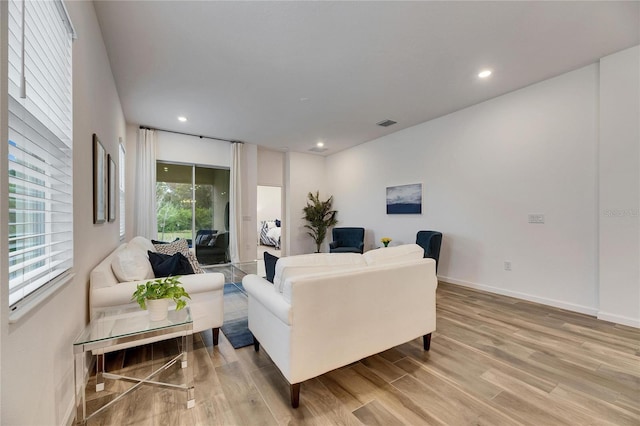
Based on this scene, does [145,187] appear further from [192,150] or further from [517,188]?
[517,188]

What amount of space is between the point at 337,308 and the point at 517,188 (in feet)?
11.2

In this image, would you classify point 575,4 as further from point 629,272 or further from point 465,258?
point 465,258

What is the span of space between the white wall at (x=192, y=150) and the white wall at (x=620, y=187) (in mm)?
6171

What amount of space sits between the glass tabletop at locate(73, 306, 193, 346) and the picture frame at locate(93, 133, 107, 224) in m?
0.85

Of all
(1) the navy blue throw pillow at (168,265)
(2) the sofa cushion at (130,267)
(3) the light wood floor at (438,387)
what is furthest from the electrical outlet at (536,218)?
(2) the sofa cushion at (130,267)

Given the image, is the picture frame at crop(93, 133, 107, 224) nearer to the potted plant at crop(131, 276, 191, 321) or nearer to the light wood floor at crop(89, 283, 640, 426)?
the potted plant at crop(131, 276, 191, 321)

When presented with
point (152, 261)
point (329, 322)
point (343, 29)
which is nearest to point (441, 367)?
point (329, 322)

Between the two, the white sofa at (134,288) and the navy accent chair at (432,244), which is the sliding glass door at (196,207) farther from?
the navy accent chair at (432,244)

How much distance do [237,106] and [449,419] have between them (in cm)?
435

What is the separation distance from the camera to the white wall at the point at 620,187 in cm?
268

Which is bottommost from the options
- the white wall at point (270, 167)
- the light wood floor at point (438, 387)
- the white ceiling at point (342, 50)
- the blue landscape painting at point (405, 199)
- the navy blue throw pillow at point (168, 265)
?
the light wood floor at point (438, 387)

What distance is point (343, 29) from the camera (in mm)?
2400

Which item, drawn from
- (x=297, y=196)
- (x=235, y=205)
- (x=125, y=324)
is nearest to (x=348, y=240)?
(x=297, y=196)

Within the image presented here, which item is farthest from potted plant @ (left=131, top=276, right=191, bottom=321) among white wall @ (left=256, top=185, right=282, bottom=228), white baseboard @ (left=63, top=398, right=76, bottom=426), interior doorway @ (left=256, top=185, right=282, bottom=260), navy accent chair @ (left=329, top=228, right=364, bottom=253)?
white wall @ (left=256, top=185, right=282, bottom=228)
